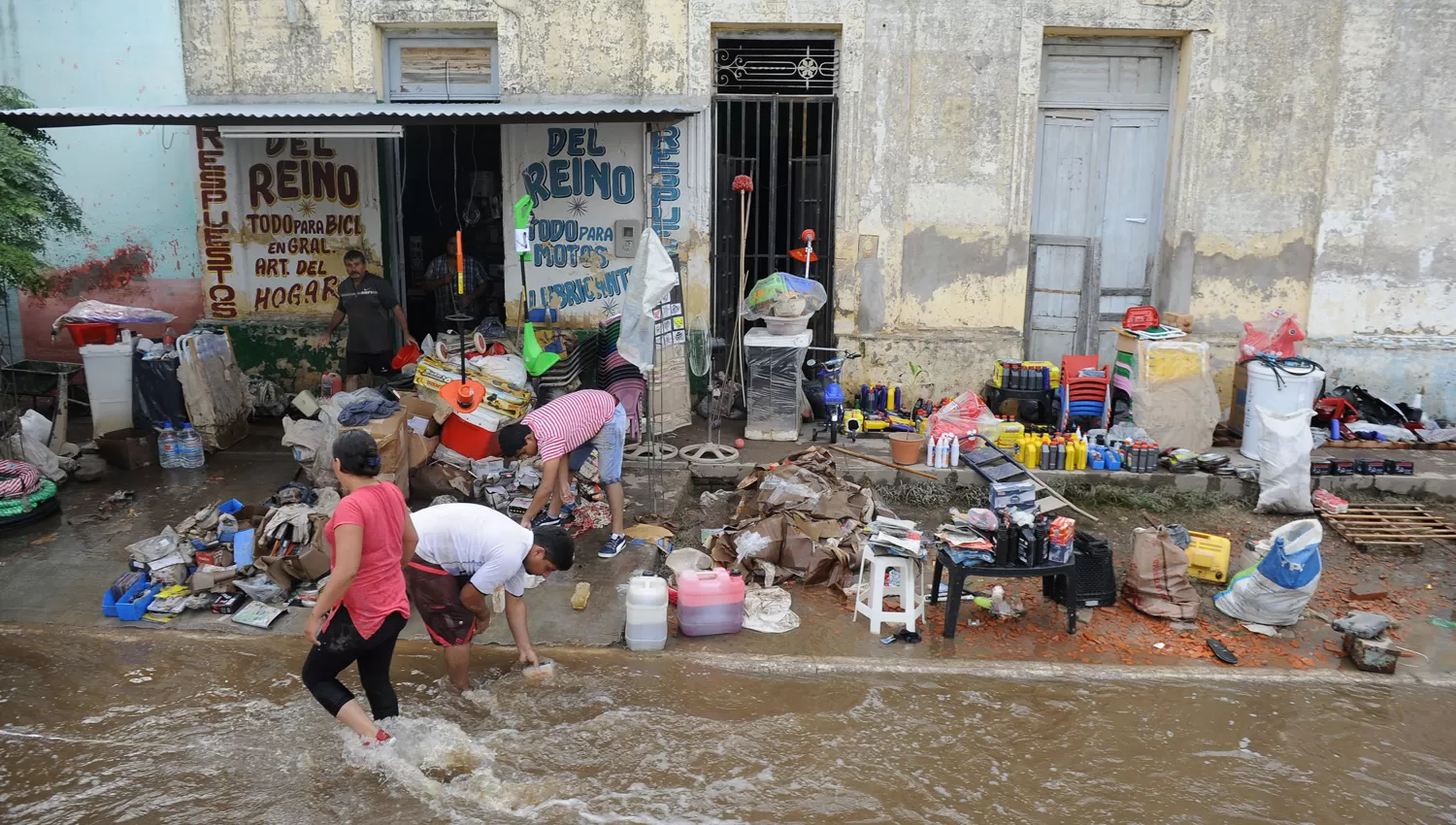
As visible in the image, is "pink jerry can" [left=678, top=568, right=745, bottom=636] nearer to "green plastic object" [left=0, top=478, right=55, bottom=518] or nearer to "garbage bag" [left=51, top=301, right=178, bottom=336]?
"green plastic object" [left=0, top=478, right=55, bottom=518]

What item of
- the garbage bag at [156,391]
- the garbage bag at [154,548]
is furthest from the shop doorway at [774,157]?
the garbage bag at [154,548]

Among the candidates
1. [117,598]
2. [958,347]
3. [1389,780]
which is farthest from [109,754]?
[958,347]

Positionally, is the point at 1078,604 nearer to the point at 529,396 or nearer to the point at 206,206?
the point at 529,396

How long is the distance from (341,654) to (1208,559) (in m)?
5.76

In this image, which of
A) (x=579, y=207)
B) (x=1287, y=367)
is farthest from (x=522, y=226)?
(x=1287, y=367)

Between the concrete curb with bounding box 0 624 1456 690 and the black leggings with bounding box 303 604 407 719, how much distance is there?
1451 mm

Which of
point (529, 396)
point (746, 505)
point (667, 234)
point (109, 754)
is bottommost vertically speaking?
point (109, 754)

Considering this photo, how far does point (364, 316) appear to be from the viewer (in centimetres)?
980

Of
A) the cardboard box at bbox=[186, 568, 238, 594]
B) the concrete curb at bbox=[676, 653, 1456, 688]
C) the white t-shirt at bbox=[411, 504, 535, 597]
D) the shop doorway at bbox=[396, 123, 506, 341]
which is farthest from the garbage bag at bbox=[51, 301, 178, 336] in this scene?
the concrete curb at bbox=[676, 653, 1456, 688]

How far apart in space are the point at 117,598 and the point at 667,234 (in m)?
5.97

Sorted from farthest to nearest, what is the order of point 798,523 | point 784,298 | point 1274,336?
1. point 1274,336
2. point 784,298
3. point 798,523

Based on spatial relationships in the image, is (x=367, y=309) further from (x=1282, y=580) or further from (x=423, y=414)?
(x=1282, y=580)

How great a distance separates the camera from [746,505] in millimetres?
7914

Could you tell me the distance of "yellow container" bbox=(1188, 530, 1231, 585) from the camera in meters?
7.20
